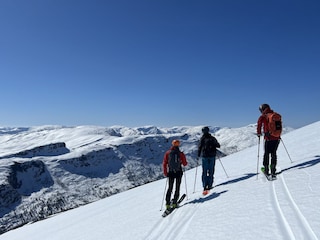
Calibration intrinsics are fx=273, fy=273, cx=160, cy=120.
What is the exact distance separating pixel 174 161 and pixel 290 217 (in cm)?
643

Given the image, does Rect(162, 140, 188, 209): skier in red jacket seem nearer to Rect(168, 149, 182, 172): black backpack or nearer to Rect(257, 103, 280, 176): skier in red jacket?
Rect(168, 149, 182, 172): black backpack

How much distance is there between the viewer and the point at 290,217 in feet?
24.5

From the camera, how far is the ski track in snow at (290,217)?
6.40 m

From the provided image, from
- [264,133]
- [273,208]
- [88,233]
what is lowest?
[88,233]

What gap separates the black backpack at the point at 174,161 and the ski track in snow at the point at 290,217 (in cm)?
443

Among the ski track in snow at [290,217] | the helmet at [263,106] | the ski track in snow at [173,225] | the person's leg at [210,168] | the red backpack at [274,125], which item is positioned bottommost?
the ski track in snow at [173,225]

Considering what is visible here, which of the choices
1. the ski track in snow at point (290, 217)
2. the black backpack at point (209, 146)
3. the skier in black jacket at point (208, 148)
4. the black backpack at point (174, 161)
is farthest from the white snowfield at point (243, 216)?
the black backpack at point (209, 146)

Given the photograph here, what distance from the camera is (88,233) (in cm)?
1404

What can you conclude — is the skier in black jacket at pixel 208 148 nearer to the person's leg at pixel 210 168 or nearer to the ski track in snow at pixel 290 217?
the person's leg at pixel 210 168

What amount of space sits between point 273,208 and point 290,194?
4.34ft

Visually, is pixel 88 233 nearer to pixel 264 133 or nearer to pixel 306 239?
pixel 264 133

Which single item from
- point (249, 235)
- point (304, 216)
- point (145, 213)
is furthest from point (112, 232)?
point (304, 216)

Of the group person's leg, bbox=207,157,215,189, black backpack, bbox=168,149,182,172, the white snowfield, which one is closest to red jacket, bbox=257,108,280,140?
the white snowfield

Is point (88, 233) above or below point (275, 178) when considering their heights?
below
